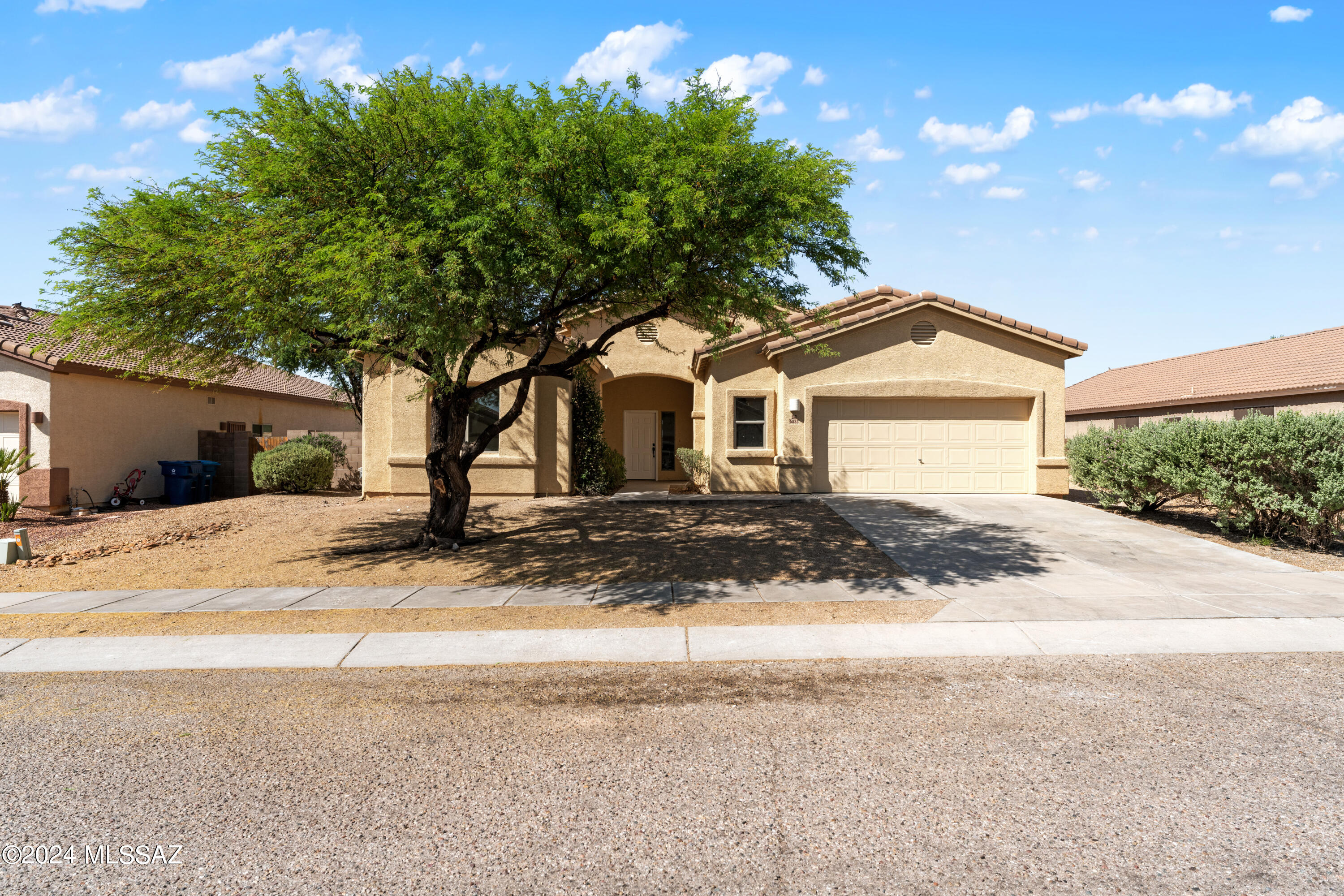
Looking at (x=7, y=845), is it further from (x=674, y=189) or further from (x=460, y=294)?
(x=674, y=189)

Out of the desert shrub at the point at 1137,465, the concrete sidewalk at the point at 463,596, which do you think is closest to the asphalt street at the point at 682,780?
the concrete sidewalk at the point at 463,596

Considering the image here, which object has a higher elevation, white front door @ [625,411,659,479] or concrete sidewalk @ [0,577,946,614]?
white front door @ [625,411,659,479]

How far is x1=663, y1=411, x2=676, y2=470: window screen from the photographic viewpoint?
22047mm

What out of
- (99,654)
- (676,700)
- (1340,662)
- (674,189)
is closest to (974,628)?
(1340,662)

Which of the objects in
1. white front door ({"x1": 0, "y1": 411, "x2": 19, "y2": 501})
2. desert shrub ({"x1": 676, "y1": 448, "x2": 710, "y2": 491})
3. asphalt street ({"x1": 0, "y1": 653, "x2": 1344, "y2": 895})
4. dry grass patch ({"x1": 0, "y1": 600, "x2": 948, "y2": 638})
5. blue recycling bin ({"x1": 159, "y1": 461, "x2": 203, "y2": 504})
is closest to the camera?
asphalt street ({"x1": 0, "y1": 653, "x2": 1344, "y2": 895})

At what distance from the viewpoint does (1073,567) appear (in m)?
10.3

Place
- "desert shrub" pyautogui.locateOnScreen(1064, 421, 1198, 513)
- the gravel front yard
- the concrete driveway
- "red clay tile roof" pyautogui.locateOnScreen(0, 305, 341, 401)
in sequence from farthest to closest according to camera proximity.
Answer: "desert shrub" pyautogui.locateOnScreen(1064, 421, 1198, 513)
"red clay tile roof" pyautogui.locateOnScreen(0, 305, 341, 401)
the gravel front yard
the concrete driveway

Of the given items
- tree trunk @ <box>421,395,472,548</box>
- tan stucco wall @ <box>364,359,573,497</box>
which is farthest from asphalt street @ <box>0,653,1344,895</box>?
tan stucco wall @ <box>364,359,573,497</box>

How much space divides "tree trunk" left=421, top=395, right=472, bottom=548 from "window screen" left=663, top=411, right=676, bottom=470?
10.5 metres

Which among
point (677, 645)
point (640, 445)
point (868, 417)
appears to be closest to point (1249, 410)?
point (868, 417)

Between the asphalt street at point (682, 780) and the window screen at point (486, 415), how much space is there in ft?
35.1

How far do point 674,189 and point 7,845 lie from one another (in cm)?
744

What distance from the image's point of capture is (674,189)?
818 cm

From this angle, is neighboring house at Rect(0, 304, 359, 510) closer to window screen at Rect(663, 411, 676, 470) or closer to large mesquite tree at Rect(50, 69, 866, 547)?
large mesquite tree at Rect(50, 69, 866, 547)
